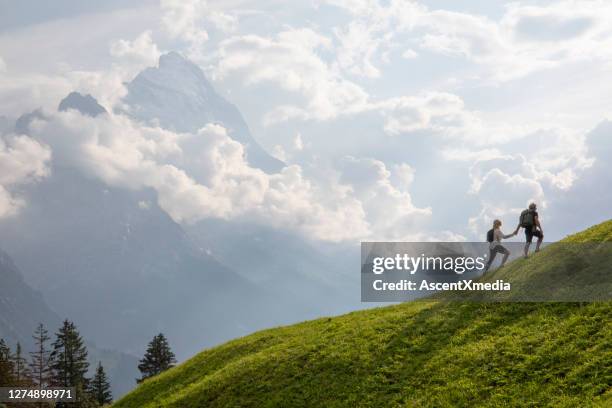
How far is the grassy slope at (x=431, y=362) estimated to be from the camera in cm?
2284

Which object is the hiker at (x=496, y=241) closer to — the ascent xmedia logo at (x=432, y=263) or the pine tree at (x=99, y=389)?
the ascent xmedia logo at (x=432, y=263)

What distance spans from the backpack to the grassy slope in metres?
2.21

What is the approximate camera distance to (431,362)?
2698 centimetres

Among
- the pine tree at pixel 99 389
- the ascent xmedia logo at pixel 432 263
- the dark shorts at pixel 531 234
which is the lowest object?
the pine tree at pixel 99 389

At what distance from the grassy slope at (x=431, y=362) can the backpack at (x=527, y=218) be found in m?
2.21

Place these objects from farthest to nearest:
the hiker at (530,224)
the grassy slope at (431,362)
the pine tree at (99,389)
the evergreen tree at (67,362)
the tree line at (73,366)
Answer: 1. the pine tree at (99,389)
2. the evergreen tree at (67,362)
3. the tree line at (73,366)
4. the hiker at (530,224)
5. the grassy slope at (431,362)

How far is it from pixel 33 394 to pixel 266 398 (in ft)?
177

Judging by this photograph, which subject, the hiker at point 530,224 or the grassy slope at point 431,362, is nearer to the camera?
the grassy slope at point 431,362

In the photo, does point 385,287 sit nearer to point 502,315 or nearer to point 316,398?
point 502,315

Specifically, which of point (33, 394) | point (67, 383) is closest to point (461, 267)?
point (33, 394)

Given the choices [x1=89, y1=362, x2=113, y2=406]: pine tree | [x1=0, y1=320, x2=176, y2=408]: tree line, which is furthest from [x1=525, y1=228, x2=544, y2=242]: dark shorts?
[x1=89, y1=362, x2=113, y2=406]: pine tree

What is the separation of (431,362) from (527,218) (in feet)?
40.3

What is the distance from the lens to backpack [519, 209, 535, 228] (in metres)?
34.5

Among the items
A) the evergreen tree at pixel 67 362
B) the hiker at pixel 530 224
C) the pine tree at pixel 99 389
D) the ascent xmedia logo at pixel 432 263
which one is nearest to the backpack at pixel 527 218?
the hiker at pixel 530 224
